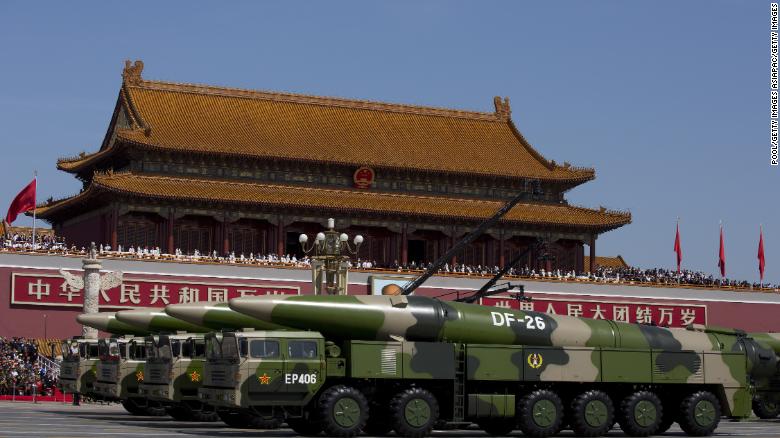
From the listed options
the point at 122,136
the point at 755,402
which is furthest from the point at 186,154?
the point at 755,402

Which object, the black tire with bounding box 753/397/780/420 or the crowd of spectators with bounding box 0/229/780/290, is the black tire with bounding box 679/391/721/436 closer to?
the black tire with bounding box 753/397/780/420

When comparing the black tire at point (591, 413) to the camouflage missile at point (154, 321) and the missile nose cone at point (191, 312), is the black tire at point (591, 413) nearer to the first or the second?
the missile nose cone at point (191, 312)

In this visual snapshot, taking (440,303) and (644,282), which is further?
(644,282)

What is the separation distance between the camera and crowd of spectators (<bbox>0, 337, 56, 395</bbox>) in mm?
54688

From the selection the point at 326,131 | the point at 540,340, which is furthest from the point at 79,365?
the point at 326,131

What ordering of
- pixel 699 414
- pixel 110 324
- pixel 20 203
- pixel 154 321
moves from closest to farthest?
1. pixel 699 414
2. pixel 154 321
3. pixel 110 324
4. pixel 20 203

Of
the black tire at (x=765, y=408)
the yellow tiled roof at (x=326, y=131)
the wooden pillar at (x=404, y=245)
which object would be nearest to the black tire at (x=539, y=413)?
the black tire at (x=765, y=408)

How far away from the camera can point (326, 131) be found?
84.7 meters

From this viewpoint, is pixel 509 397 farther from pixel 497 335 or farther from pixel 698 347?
pixel 698 347

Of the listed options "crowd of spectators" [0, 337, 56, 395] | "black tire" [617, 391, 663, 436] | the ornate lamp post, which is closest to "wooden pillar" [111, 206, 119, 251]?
"crowd of spectators" [0, 337, 56, 395]

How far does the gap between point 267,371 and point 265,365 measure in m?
0.15

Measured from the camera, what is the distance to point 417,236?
83.2 metres

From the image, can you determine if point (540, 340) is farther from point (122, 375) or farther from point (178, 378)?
point (122, 375)

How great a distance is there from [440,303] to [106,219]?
4479 cm
